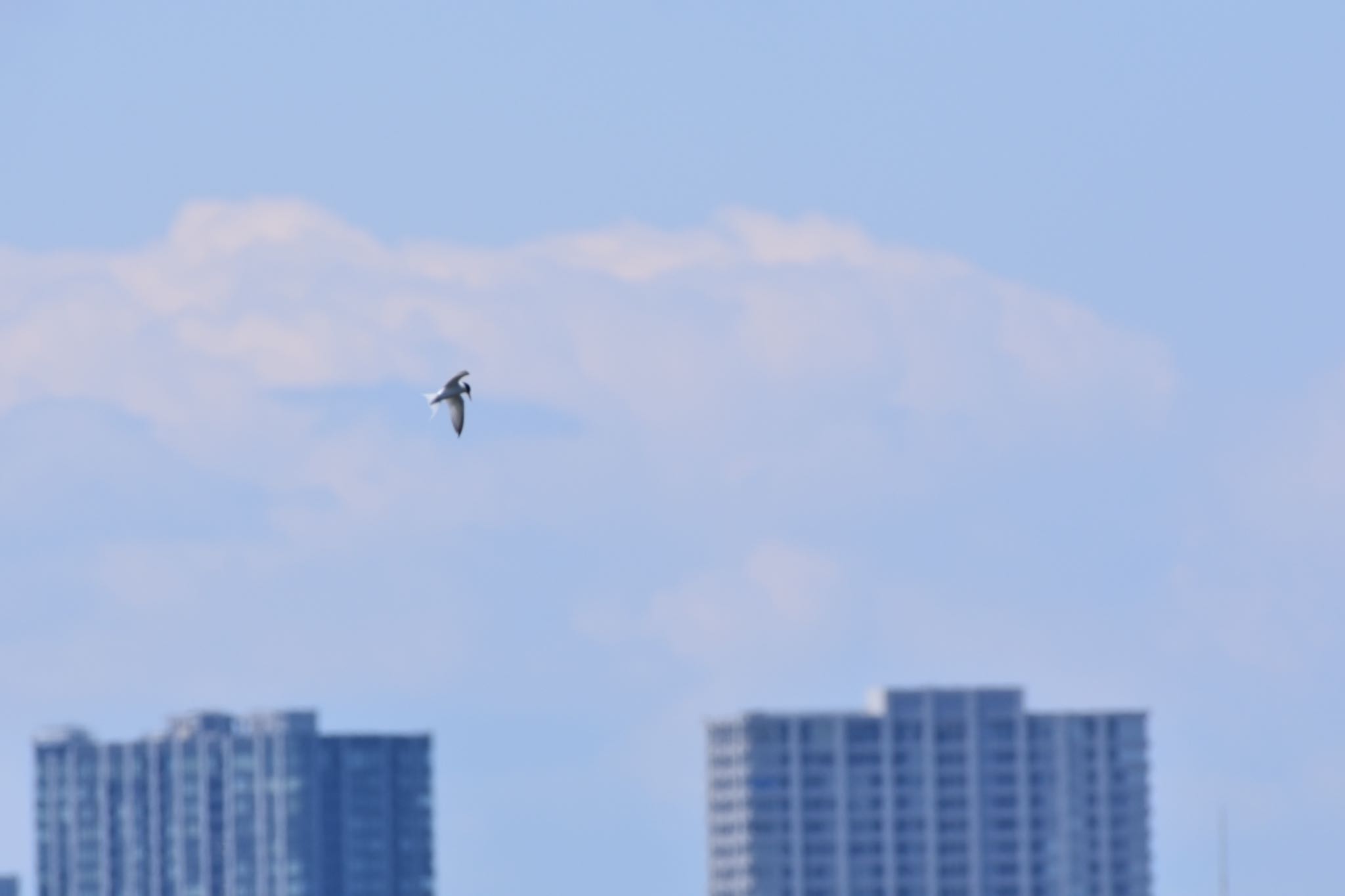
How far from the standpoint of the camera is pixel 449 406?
67.3m

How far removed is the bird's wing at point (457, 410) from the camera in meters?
65.9

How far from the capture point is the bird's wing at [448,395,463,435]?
65.9 m

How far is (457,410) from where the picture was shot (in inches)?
2638
